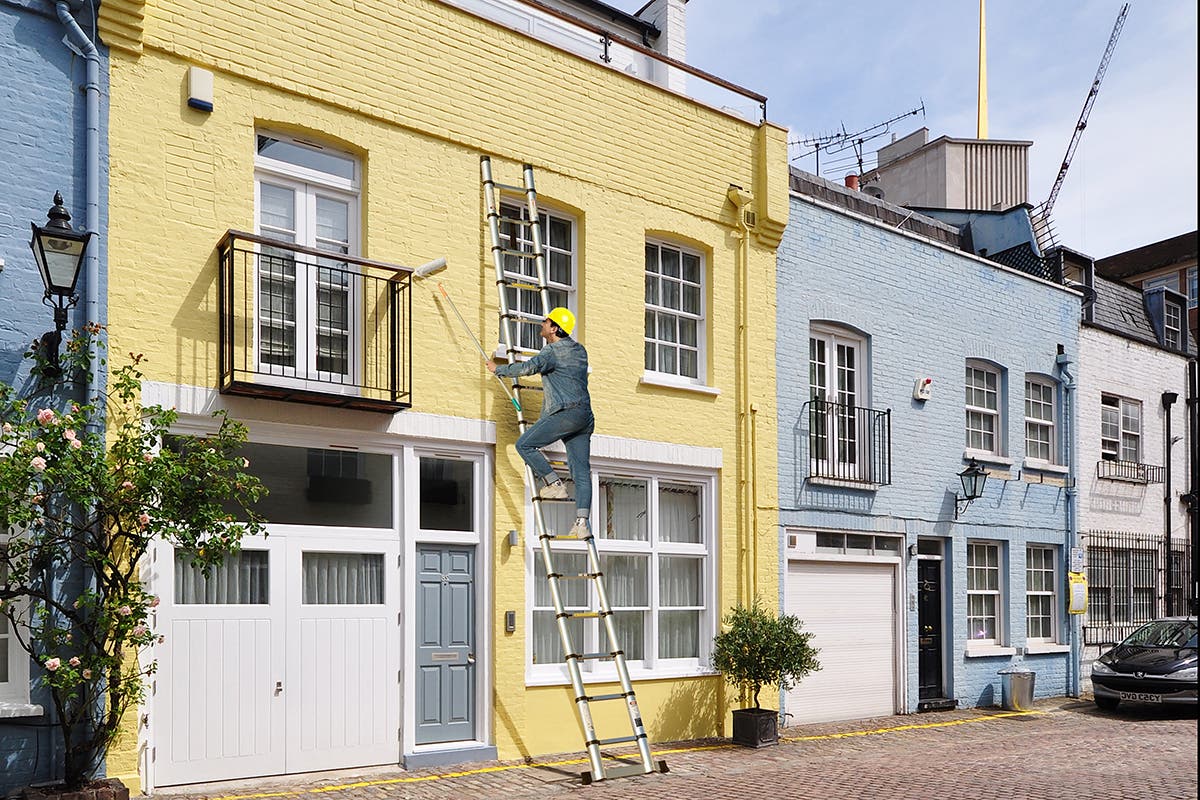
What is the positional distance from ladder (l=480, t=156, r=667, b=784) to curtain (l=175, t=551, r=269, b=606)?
8.79ft

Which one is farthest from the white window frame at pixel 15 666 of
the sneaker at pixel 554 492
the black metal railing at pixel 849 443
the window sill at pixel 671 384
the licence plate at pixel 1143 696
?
the licence plate at pixel 1143 696

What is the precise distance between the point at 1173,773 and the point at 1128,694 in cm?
552

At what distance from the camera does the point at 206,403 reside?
33.2ft

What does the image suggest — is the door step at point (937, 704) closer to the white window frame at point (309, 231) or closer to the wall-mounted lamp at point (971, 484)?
the wall-mounted lamp at point (971, 484)

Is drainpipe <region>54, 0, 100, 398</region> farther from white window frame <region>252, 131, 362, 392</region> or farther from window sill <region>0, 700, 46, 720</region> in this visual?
window sill <region>0, 700, 46, 720</region>

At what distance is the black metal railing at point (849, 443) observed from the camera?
1536cm

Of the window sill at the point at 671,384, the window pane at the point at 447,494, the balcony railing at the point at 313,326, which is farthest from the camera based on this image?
the window sill at the point at 671,384

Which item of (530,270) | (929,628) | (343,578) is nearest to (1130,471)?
(929,628)

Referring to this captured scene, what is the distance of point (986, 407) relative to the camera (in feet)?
60.5

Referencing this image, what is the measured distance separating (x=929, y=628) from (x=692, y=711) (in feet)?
16.4

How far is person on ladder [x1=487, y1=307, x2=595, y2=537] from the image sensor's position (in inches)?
452

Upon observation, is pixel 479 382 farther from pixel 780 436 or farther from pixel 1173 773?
pixel 1173 773

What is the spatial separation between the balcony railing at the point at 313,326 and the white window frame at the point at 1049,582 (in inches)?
457

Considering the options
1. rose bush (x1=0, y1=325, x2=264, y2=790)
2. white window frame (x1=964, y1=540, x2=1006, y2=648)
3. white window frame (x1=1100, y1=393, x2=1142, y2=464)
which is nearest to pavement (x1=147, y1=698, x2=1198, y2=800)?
rose bush (x1=0, y1=325, x2=264, y2=790)
